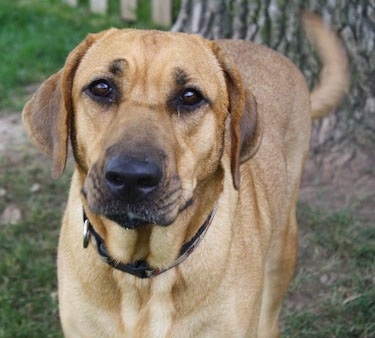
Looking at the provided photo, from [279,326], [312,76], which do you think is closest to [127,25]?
[312,76]

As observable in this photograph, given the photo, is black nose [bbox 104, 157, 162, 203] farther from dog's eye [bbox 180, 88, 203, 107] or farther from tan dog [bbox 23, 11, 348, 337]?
dog's eye [bbox 180, 88, 203, 107]

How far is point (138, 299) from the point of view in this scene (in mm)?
3457

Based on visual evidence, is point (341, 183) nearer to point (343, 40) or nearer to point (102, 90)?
point (343, 40)

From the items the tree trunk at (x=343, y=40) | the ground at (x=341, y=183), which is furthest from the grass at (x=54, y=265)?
the tree trunk at (x=343, y=40)

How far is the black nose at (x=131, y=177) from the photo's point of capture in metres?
2.92

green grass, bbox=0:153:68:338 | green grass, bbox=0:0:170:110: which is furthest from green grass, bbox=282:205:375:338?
green grass, bbox=0:0:170:110

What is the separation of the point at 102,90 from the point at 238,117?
61cm

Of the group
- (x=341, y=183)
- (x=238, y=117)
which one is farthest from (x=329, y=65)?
(x=238, y=117)

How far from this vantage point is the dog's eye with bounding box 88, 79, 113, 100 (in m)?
3.31

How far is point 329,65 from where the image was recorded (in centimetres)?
487

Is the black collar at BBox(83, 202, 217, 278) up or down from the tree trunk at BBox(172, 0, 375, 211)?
up

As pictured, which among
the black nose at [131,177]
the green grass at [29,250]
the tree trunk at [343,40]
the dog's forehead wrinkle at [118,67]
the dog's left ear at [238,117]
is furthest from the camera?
the tree trunk at [343,40]

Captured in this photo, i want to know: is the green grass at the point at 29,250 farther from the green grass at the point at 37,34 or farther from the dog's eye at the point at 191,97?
the dog's eye at the point at 191,97

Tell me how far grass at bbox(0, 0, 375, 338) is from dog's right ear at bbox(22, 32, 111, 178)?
158 centimetres
